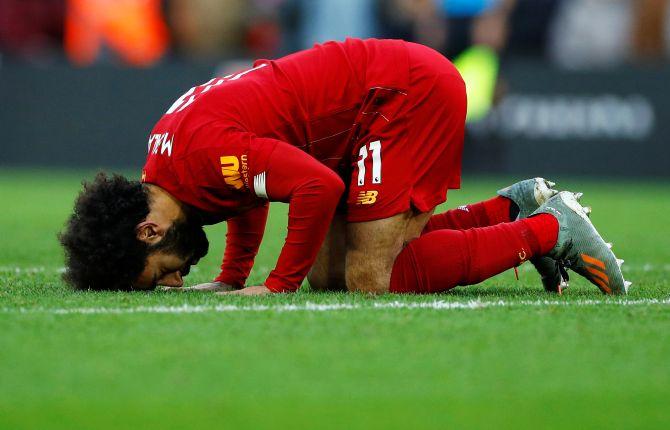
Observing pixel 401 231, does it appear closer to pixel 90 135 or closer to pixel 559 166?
pixel 559 166

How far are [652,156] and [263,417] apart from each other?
11709mm

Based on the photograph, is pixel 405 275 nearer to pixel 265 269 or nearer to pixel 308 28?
pixel 265 269

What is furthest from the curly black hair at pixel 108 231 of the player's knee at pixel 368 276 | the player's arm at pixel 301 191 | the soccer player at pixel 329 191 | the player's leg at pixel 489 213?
the player's leg at pixel 489 213

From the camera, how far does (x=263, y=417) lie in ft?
9.52

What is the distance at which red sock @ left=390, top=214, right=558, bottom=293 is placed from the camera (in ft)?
15.7

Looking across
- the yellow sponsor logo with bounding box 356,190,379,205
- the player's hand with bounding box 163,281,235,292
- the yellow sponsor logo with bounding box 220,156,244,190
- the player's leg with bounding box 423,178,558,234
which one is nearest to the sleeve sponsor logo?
the yellow sponsor logo with bounding box 220,156,244,190

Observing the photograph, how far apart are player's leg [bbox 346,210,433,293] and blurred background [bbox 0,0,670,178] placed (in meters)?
8.27

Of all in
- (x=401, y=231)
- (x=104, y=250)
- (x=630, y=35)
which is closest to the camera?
(x=104, y=250)

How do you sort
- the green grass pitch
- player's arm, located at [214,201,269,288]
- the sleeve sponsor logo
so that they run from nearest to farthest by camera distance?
the green grass pitch → the sleeve sponsor logo → player's arm, located at [214,201,269,288]

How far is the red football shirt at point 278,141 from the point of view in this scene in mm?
4477

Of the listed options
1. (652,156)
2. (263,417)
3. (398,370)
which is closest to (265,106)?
(398,370)

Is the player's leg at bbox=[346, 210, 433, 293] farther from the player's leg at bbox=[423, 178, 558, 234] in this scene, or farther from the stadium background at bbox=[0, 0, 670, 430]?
the player's leg at bbox=[423, 178, 558, 234]

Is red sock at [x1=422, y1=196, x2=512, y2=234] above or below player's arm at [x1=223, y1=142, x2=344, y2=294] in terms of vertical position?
below

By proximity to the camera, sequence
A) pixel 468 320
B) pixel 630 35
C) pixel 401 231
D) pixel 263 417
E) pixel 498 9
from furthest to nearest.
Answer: pixel 630 35
pixel 498 9
pixel 401 231
pixel 468 320
pixel 263 417
